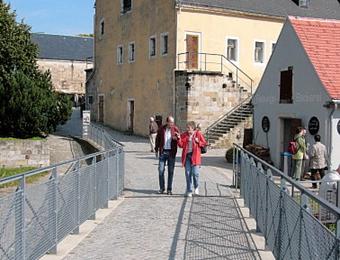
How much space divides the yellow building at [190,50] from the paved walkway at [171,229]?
16210 mm

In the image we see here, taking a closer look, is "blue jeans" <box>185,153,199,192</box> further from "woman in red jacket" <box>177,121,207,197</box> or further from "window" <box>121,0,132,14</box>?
"window" <box>121,0,132,14</box>

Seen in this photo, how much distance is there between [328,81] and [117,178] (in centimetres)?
918

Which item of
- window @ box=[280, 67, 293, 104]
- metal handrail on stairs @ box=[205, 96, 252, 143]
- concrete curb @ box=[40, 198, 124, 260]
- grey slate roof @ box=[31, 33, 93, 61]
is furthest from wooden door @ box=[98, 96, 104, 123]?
concrete curb @ box=[40, 198, 124, 260]

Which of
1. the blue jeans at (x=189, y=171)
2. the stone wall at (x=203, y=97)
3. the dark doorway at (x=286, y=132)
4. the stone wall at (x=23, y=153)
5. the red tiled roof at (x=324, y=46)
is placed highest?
the red tiled roof at (x=324, y=46)

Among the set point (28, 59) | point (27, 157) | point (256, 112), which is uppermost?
point (28, 59)

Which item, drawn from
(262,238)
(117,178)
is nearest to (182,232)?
(262,238)

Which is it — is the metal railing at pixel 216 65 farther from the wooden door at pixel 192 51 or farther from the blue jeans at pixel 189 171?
the blue jeans at pixel 189 171

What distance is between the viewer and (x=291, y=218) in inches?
229

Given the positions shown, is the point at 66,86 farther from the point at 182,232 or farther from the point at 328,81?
the point at 182,232

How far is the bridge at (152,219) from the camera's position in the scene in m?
5.47

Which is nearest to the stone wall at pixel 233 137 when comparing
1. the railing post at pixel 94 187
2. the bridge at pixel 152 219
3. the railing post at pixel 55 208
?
the bridge at pixel 152 219

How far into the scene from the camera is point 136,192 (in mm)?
13844

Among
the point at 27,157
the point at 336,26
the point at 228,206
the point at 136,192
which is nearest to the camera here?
the point at 228,206

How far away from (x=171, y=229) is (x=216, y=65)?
23780 mm
